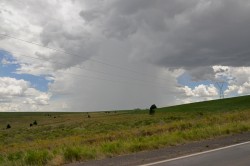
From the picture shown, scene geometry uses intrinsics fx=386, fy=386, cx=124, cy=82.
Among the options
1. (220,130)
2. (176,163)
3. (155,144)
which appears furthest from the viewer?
(220,130)

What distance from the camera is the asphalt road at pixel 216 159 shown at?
1020 cm

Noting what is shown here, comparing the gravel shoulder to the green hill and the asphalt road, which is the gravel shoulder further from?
the green hill

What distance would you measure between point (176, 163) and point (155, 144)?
452 centimetres

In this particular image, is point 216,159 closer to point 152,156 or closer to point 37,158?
point 152,156

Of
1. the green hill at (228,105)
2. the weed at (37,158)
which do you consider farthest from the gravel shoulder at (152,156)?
the green hill at (228,105)

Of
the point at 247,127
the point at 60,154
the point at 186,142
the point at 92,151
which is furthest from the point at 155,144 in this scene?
the point at 247,127

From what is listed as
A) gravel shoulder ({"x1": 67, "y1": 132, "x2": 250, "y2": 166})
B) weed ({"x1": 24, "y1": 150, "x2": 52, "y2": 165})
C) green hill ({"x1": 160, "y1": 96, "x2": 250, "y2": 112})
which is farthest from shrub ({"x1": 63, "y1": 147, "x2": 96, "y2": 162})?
green hill ({"x1": 160, "y1": 96, "x2": 250, "y2": 112})

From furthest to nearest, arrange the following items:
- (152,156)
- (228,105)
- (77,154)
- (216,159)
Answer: (228,105)
(77,154)
(152,156)
(216,159)

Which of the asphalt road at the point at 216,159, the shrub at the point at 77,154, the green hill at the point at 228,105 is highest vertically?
the green hill at the point at 228,105

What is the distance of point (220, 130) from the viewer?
19234 millimetres

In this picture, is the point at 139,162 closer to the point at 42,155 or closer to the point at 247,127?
the point at 42,155

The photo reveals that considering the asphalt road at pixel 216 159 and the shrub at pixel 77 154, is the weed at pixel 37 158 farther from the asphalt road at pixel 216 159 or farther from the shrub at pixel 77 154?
the asphalt road at pixel 216 159

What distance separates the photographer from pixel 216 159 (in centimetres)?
1089

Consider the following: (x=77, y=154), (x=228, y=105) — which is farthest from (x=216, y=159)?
(x=228, y=105)
